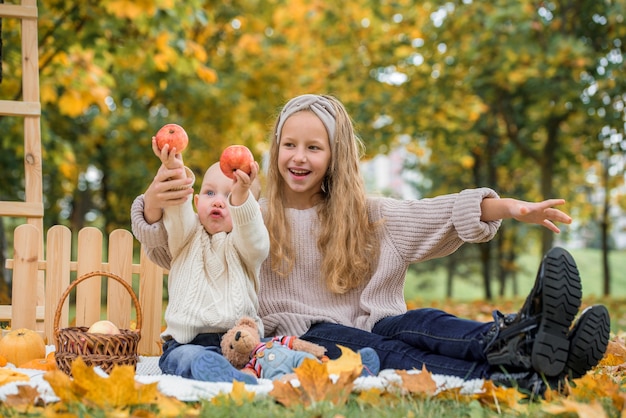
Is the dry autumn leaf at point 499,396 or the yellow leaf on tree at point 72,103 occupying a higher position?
the yellow leaf on tree at point 72,103

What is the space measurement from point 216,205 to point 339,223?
611mm

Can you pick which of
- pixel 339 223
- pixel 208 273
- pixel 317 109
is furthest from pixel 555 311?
pixel 317 109

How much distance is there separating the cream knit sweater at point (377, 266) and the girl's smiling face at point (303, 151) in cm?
22

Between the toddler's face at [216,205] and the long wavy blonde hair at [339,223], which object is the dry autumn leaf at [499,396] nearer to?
the long wavy blonde hair at [339,223]

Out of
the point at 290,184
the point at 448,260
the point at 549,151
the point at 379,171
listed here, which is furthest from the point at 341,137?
the point at 379,171

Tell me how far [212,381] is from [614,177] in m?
12.2

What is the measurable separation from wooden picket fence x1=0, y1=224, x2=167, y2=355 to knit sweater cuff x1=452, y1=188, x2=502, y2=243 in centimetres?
174

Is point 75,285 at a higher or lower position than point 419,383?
higher

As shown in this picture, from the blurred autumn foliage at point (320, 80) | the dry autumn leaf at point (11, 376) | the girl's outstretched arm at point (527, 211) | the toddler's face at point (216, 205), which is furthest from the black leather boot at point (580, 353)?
the blurred autumn foliage at point (320, 80)

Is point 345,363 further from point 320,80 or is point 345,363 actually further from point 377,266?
point 320,80

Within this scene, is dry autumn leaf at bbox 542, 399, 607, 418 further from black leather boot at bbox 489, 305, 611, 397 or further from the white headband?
the white headband

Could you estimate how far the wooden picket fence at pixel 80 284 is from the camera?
3850mm

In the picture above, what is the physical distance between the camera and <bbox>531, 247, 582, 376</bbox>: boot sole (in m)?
2.39

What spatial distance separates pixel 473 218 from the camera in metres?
3.04
